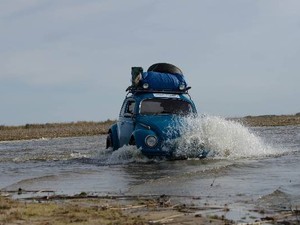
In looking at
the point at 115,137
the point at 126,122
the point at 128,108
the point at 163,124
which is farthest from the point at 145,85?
the point at 163,124

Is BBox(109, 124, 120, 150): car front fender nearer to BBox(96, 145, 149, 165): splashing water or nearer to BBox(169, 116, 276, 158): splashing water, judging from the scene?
BBox(96, 145, 149, 165): splashing water

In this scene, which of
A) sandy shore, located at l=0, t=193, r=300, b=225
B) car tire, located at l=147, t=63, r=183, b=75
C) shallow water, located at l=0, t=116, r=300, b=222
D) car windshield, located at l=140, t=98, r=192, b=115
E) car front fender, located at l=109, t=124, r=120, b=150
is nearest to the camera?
sandy shore, located at l=0, t=193, r=300, b=225

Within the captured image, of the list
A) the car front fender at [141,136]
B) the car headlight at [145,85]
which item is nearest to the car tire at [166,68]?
the car headlight at [145,85]

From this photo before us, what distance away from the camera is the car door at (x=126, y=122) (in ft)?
58.8

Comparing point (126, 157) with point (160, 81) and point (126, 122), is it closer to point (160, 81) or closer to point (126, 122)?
point (126, 122)

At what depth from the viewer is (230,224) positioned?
7.16 metres

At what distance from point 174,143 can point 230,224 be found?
8.99 meters

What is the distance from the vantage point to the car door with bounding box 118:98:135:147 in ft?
58.8

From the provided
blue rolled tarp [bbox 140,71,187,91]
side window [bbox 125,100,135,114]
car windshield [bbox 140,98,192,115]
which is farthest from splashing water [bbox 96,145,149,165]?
blue rolled tarp [bbox 140,71,187,91]

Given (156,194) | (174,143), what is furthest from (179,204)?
(174,143)

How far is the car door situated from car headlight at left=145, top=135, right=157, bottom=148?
1628 millimetres

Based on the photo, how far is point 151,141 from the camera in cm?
1611

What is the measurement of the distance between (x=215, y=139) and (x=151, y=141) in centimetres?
190

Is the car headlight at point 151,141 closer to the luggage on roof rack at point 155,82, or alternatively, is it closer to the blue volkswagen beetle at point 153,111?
the blue volkswagen beetle at point 153,111
